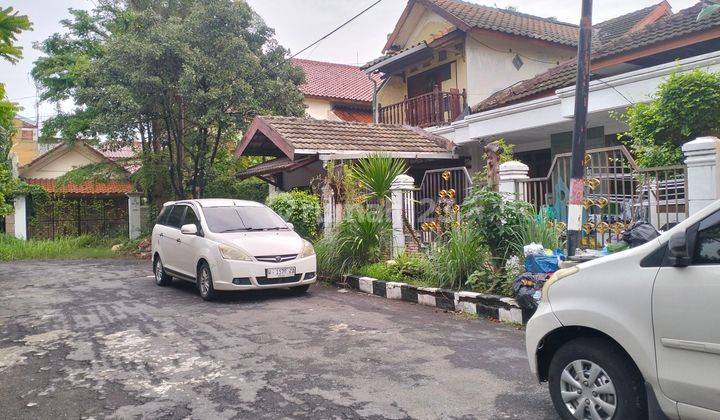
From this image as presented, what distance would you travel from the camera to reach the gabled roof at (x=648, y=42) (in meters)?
10.2

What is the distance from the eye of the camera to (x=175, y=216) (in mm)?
10500

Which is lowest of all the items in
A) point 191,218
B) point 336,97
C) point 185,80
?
point 191,218

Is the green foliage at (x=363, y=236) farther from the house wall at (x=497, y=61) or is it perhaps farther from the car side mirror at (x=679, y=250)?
the house wall at (x=497, y=61)

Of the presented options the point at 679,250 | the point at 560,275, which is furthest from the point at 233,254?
the point at 679,250

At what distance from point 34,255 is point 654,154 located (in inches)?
791

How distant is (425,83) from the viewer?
19203 mm

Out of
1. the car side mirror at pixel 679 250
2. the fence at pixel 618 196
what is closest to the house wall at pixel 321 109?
the fence at pixel 618 196

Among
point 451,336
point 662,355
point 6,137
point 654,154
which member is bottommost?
point 451,336

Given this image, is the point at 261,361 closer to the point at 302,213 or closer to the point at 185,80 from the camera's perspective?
the point at 302,213

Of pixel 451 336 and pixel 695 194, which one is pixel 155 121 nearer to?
pixel 451 336

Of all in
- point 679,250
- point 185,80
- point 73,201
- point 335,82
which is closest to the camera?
point 679,250

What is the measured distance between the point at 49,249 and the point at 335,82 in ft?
54.6

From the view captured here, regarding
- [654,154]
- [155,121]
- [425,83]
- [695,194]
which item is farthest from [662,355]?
[155,121]

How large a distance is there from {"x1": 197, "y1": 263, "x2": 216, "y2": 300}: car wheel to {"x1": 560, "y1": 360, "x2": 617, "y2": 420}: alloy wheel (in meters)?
6.24
